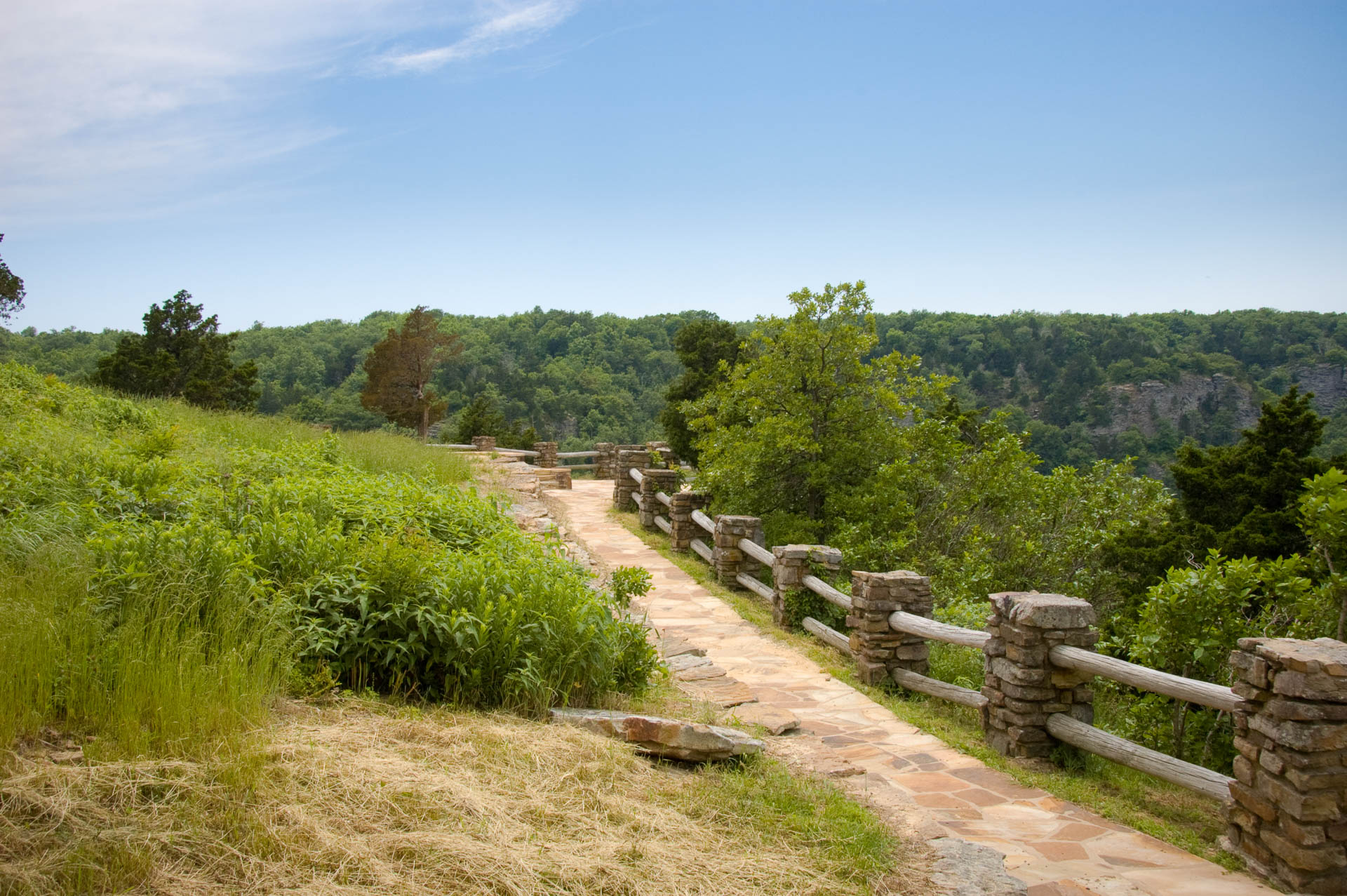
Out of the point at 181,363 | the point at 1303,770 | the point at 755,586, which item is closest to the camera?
the point at 1303,770

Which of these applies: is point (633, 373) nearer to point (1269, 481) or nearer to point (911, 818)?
point (1269, 481)

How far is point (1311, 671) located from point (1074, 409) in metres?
43.7

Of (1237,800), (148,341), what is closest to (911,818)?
(1237,800)

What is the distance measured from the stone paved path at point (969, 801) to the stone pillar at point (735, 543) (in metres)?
2.26

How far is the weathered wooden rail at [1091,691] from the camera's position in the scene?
11.7 feet

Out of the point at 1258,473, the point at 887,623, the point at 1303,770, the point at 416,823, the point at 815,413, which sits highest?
the point at 815,413

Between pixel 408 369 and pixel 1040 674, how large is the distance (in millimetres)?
29819

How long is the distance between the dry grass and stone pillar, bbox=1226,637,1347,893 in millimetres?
1611

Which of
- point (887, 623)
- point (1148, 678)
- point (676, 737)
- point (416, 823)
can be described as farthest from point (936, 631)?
point (416, 823)

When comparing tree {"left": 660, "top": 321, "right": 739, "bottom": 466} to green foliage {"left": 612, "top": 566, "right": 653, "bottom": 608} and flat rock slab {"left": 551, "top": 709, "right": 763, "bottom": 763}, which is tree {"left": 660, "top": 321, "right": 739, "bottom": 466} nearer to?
green foliage {"left": 612, "top": 566, "right": 653, "bottom": 608}

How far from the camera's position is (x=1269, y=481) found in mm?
A: 12938

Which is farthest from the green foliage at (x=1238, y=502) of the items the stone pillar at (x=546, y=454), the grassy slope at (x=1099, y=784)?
the stone pillar at (x=546, y=454)

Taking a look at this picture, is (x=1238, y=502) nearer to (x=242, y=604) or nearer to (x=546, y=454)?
(x=242, y=604)

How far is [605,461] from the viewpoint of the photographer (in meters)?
24.1
